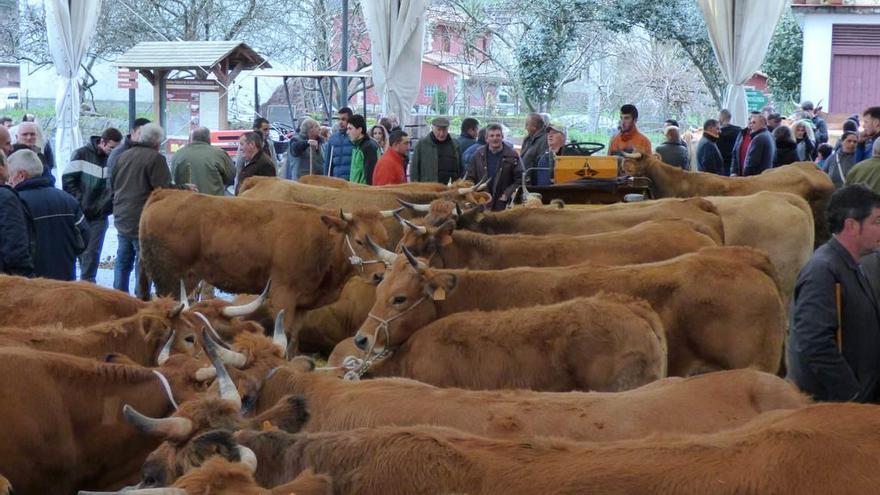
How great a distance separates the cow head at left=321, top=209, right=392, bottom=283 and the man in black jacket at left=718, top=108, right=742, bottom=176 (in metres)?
7.67

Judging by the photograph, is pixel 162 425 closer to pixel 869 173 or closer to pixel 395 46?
pixel 869 173

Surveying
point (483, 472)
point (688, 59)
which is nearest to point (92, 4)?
Result: point (483, 472)

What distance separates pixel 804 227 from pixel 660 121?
21.0 m

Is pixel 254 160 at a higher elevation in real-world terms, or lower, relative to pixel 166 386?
higher

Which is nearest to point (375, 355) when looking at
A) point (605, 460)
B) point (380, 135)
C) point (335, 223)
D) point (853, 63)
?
point (335, 223)

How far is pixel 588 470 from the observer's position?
3.62 metres

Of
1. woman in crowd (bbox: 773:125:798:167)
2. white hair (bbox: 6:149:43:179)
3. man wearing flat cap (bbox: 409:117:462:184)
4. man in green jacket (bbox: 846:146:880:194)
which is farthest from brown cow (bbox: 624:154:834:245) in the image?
white hair (bbox: 6:149:43:179)

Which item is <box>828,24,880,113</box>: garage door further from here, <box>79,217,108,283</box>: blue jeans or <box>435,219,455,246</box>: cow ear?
<box>435,219,455,246</box>: cow ear

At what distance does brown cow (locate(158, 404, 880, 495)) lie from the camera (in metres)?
3.54

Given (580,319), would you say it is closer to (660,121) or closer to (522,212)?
(522,212)

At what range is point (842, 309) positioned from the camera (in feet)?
16.8

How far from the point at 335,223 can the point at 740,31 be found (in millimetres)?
8169

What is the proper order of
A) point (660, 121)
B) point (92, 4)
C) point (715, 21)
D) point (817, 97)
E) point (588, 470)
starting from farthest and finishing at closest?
point (660, 121) < point (817, 97) < point (715, 21) < point (92, 4) < point (588, 470)

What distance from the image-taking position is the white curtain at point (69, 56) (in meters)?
14.9
